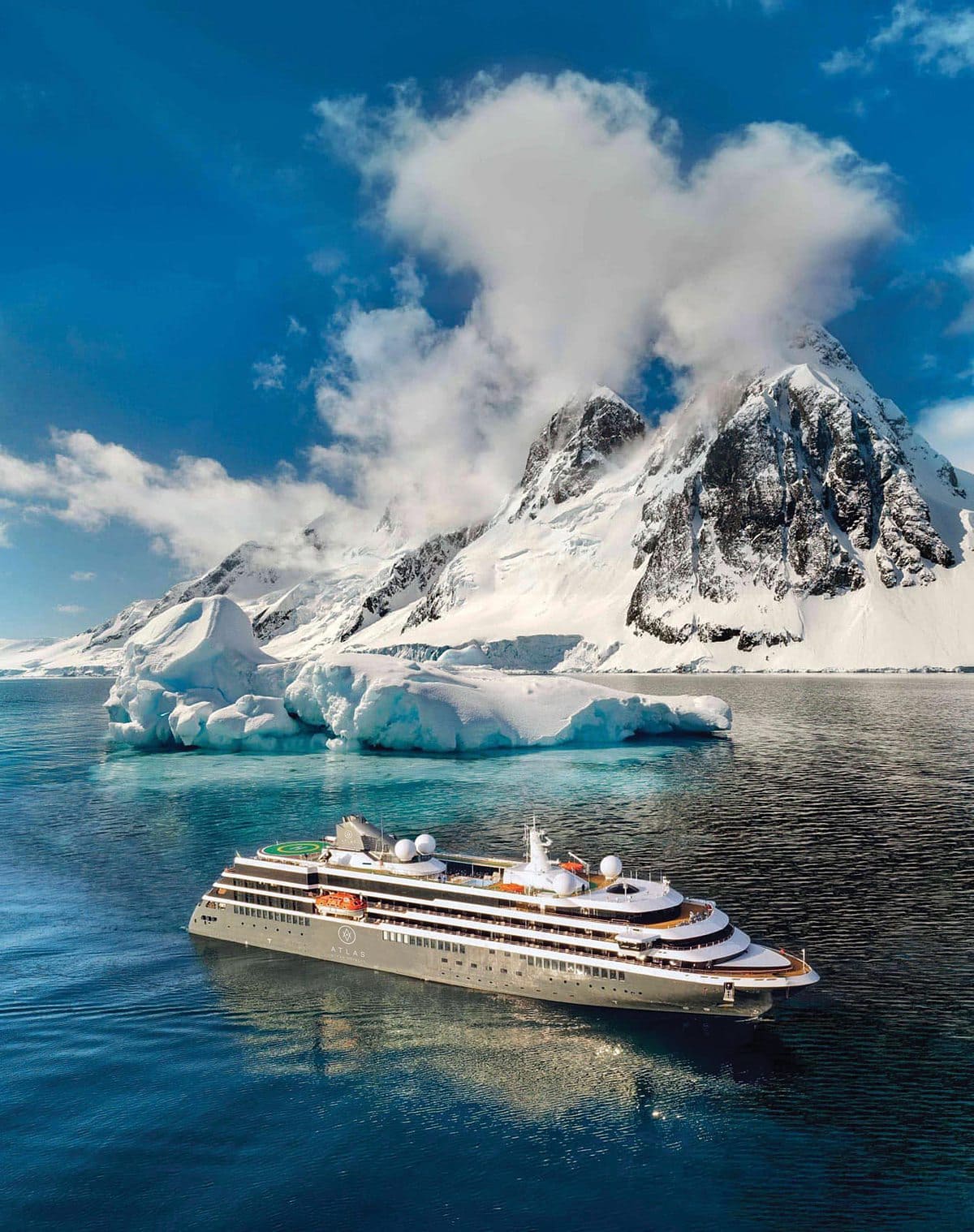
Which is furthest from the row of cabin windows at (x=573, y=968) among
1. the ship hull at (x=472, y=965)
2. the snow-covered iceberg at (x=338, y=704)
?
the snow-covered iceberg at (x=338, y=704)

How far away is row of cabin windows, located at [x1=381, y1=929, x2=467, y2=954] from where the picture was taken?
32.3m

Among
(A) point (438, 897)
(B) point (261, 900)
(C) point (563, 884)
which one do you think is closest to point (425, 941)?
(A) point (438, 897)

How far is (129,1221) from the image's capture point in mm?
19000

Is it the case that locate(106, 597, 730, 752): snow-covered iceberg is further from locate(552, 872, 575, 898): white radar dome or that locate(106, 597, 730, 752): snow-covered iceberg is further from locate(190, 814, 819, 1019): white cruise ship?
locate(552, 872, 575, 898): white radar dome

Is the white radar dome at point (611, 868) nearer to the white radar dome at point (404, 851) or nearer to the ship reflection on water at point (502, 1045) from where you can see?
the ship reflection on water at point (502, 1045)

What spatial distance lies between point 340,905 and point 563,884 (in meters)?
9.97

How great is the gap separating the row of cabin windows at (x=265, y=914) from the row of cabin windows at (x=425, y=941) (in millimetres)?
4657

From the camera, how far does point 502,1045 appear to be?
26.9 m

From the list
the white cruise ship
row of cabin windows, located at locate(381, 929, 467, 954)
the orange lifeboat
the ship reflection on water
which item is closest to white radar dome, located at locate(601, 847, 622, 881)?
the white cruise ship

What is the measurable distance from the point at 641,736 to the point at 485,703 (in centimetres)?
2330

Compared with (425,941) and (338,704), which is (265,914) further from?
(338,704)

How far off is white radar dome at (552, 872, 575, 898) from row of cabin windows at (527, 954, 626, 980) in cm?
241

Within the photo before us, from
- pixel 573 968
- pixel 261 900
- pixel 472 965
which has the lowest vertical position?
pixel 472 965

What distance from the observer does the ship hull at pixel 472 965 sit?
28.3 meters
